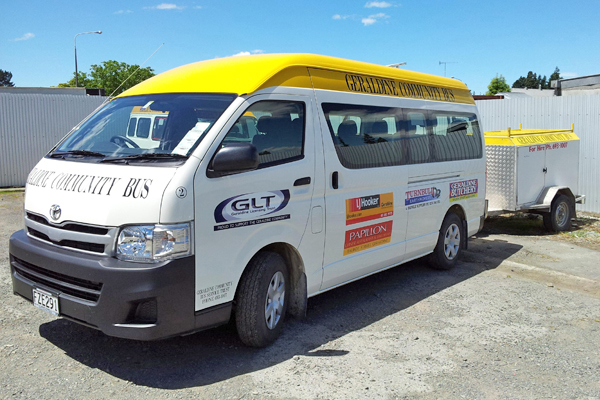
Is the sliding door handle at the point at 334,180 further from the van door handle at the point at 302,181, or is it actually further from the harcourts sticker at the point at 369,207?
the van door handle at the point at 302,181

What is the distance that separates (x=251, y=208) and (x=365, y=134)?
1833 mm

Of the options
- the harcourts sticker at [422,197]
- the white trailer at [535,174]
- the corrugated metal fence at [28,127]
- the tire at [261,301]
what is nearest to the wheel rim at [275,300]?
the tire at [261,301]

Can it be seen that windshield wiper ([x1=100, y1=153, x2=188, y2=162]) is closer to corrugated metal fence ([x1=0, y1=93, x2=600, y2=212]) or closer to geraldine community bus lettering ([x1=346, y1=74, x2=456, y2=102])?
geraldine community bus lettering ([x1=346, y1=74, x2=456, y2=102])

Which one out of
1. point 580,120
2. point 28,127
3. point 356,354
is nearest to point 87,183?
point 356,354

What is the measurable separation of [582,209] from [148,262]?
1068 centimetres

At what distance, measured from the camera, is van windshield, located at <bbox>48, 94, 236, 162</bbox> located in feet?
13.3

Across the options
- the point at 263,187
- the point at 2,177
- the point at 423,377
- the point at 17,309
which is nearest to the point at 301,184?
the point at 263,187

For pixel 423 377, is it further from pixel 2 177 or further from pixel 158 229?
pixel 2 177

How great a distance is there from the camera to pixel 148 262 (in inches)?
144

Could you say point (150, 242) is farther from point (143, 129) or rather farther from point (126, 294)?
point (143, 129)

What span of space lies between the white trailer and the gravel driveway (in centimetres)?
309

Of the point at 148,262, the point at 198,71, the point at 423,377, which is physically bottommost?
the point at 423,377

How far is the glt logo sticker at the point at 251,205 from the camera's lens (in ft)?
13.1

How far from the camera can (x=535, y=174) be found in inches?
375
